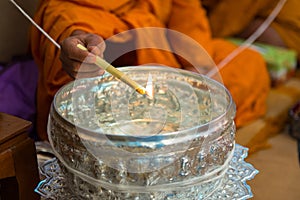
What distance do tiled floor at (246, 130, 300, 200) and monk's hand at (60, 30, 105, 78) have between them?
0.58 metres

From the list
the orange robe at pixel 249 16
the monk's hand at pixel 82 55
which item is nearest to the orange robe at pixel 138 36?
the monk's hand at pixel 82 55

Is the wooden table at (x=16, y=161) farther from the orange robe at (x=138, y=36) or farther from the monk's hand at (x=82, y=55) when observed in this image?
the orange robe at (x=138, y=36)

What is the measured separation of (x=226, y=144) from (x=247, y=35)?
50.6 inches

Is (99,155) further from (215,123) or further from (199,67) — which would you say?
(199,67)

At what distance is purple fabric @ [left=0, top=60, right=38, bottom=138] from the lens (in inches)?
51.5

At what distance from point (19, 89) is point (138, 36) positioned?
42 cm

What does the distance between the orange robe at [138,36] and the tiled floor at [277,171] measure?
5.8 inches

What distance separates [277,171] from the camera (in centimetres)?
132

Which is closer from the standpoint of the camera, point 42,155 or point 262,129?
point 42,155

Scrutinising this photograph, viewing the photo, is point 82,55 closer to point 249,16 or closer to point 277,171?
point 277,171

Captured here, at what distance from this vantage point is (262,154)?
1.40 m

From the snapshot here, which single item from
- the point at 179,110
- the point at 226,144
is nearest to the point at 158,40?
the point at 179,110

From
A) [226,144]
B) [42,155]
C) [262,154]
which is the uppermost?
[226,144]

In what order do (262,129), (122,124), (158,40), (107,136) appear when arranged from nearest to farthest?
(107,136) < (122,124) < (158,40) < (262,129)
